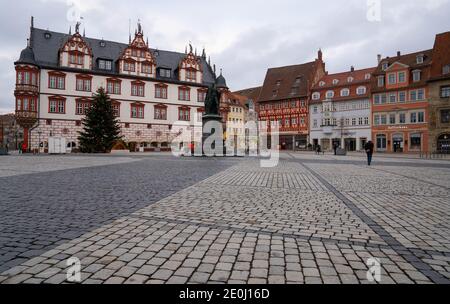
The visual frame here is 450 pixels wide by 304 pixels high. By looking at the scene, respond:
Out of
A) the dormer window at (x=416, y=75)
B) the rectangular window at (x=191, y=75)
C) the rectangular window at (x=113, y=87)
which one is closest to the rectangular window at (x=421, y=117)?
the dormer window at (x=416, y=75)

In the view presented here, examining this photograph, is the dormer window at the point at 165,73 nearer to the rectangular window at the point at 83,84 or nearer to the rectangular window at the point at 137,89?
the rectangular window at the point at 137,89

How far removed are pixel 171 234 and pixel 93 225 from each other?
1.29 metres

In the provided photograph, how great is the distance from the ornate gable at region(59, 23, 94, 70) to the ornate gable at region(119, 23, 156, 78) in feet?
15.2

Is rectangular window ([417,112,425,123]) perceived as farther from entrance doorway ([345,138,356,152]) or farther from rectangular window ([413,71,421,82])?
entrance doorway ([345,138,356,152])

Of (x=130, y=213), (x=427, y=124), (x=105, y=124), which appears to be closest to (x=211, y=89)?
(x=105, y=124)

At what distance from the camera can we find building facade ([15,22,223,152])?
40594 millimetres

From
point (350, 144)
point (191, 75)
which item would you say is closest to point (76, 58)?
point (191, 75)

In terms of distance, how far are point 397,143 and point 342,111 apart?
10451 mm

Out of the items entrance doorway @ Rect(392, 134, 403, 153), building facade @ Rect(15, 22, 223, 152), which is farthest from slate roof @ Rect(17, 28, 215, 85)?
entrance doorway @ Rect(392, 134, 403, 153)

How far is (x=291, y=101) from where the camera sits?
2335 inches

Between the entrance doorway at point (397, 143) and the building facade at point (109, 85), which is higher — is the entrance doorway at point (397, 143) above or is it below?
below

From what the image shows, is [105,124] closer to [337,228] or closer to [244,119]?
[337,228]

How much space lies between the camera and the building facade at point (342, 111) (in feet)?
166
